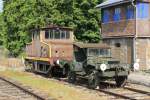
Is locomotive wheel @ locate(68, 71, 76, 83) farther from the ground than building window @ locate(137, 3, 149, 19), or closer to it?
closer to it

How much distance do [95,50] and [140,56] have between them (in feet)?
39.0

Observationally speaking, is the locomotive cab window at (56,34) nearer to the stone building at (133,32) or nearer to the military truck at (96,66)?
the military truck at (96,66)

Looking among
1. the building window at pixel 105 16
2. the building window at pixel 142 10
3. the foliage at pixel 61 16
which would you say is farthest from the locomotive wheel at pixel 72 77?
the foliage at pixel 61 16

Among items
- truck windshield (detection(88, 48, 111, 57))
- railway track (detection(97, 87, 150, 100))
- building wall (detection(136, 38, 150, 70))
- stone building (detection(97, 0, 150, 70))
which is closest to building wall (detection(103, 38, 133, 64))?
stone building (detection(97, 0, 150, 70))

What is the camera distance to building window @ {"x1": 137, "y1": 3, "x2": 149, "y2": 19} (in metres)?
32.0

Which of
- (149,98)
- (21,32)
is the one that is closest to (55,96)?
(149,98)

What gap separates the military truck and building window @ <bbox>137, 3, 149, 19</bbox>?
11.6 metres

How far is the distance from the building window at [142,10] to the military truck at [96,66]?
38.0 feet

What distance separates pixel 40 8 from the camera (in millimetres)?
43219

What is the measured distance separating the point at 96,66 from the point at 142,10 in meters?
14.4

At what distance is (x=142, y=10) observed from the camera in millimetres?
32125

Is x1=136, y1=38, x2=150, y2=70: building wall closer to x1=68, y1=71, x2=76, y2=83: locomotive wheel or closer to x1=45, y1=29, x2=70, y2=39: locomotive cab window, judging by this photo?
x1=45, y1=29, x2=70, y2=39: locomotive cab window

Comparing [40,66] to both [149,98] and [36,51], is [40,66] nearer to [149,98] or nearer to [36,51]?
[36,51]

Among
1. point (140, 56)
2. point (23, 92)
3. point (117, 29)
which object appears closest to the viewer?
point (23, 92)
